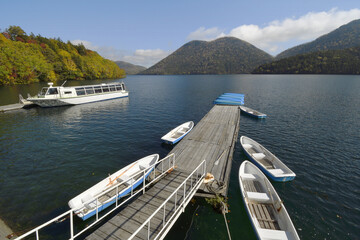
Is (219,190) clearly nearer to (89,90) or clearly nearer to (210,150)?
(210,150)

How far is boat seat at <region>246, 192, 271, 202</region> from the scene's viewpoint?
37.4 ft

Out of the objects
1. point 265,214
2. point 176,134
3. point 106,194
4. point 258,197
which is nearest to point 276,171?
point 258,197

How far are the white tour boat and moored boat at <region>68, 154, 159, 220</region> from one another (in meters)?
35.0

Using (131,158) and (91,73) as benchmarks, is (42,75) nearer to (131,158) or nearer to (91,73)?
(91,73)

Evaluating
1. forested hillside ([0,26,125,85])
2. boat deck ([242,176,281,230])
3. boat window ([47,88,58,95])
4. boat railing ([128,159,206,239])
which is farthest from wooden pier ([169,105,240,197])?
forested hillside ([0,26,125,85])

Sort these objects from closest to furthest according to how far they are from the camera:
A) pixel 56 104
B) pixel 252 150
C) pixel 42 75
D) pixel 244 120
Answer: pixel 252 150, pixel 244 120, pixel 56 104, pixel 42 75

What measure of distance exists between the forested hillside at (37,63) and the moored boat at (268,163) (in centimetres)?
9289

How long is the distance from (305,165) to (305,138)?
8.60 m

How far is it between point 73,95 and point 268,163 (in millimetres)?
47580

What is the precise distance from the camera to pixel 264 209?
430 inches

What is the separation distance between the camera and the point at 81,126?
27.5 meters

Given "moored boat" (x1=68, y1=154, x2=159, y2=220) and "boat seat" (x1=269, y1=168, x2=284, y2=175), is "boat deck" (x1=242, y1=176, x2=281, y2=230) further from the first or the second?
"moored boat" (x1=68, y1=154, x2=159, y2=220)

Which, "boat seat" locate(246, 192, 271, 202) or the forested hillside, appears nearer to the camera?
"boat seat" locate(246, 192, 271, 202)

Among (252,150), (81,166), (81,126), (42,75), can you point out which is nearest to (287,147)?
(252,150)
